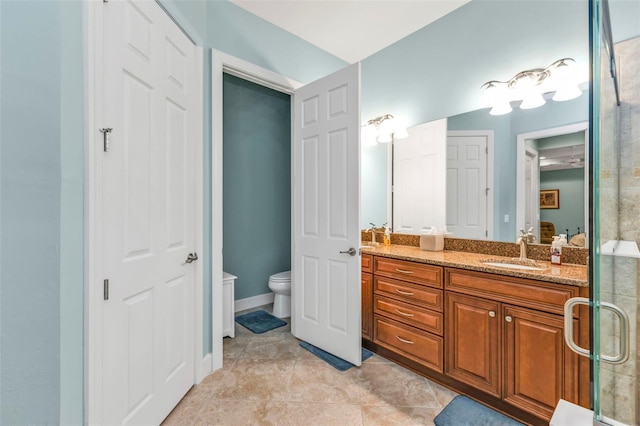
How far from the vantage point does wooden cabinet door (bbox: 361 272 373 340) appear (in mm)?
2330

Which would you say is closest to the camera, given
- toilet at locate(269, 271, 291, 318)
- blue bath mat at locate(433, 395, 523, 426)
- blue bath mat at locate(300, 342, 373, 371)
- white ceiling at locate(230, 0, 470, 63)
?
blue bath mat at locate(433, 395, 523, 426)

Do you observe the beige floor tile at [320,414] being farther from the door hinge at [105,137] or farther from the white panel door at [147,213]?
the door hinge at [105,137]

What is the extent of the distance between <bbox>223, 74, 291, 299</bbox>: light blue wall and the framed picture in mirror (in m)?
2.82

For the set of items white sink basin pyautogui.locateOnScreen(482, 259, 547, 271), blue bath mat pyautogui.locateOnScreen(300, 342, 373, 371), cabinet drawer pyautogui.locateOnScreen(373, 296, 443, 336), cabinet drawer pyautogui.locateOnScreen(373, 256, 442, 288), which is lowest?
blue bath mat pyautogui.locateOnScreen(300, 342, 373, 371)

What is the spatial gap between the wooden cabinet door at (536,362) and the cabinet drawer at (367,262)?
98 centimetres

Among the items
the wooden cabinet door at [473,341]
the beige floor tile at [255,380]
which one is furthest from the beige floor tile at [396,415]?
the beige floor tile at [255,380]

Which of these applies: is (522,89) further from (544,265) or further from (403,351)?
(403,351)

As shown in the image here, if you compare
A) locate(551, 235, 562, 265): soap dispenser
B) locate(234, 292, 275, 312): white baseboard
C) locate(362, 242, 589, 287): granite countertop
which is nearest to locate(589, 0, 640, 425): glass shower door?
locate(362, 242, 589, 287): granite countertop

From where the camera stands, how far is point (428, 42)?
2.68 metres

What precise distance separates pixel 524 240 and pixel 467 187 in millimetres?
620

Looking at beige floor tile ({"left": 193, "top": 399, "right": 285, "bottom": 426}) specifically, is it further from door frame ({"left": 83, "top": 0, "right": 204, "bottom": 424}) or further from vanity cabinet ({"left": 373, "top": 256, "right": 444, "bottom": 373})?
vanity cabinet ({"left": 373, "top": 256, "right": 444, "bottom": 373})

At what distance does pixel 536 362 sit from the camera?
58.8 inches

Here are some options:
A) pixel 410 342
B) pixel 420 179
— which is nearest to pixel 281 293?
pixel 410 342

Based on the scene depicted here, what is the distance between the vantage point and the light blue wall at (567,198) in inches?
71.2
